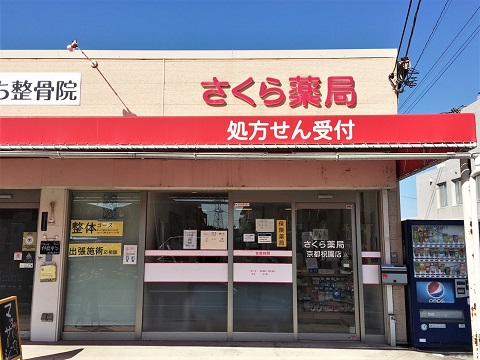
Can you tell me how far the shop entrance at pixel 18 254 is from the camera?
729 cm

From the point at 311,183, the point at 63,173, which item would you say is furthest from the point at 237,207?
the point at 63,173

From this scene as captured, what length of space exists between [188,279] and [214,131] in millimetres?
2995

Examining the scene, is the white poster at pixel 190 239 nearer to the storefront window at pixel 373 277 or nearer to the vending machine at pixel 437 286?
the storefront window at pixel 373 277

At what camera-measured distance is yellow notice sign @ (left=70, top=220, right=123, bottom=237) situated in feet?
24.0

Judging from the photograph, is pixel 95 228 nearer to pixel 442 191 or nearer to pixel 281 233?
pixel 281 233

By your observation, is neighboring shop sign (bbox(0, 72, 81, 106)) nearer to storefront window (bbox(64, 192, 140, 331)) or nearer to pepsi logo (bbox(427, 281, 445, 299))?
storefront window (bbox(64, 192, 140, 331))

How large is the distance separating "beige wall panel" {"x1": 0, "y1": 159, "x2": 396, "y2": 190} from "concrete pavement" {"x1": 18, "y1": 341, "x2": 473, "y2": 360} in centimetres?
264

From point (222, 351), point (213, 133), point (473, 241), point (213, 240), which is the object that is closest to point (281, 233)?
point (213, 240)

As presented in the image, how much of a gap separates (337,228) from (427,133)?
8.56ft

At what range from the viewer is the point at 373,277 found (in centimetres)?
691

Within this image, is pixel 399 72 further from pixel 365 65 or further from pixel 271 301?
pixel 271 301

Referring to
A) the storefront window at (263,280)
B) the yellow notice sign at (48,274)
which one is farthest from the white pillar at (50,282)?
the storefront window at (263,280)

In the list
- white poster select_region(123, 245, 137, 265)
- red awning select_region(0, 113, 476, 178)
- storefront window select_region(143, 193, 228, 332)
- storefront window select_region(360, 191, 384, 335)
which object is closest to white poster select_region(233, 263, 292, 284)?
storefront window select_region(143, 193, 228, 332)

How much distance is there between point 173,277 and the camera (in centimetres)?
707
